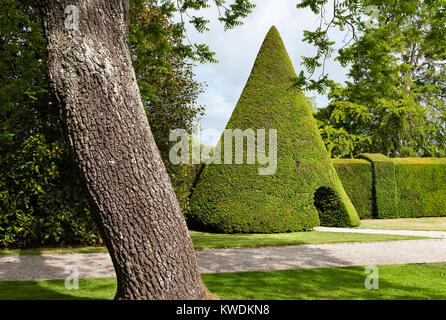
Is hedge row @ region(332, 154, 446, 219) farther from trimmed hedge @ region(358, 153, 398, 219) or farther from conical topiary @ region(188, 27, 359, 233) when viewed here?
conical topiary @ region(188, 27, 359, 233)

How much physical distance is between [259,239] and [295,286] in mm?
4523

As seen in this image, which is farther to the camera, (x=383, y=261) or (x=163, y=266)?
(x=383, y=261)

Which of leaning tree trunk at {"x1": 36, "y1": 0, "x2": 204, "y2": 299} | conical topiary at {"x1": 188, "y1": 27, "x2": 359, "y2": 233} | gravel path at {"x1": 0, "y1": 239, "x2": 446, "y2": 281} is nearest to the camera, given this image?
leaning tree trunk at {"x1": 36, "y1": 0, "x2": 204, "y2": 299}

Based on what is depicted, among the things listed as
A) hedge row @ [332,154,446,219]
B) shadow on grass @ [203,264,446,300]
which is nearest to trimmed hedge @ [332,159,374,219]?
hedge row @ [332,154,446,219]

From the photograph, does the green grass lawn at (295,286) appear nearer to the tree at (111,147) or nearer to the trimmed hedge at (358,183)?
the tree at (111,147)

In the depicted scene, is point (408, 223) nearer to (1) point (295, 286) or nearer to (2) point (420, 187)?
(2) point (420, 187)

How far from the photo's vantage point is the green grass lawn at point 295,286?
5125 mm

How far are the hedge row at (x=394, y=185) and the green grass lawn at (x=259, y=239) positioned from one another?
21.2 ft

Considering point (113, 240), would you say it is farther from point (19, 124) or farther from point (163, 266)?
point (19, 124)

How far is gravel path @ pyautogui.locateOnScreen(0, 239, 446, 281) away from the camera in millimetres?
6719

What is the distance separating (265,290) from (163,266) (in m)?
2.34

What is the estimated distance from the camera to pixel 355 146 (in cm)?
2870

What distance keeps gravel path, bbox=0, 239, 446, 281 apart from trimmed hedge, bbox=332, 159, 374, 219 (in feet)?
25.8
